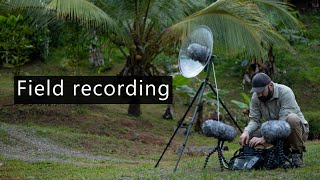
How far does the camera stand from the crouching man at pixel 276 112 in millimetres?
6280

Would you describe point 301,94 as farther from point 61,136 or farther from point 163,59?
point 61,136

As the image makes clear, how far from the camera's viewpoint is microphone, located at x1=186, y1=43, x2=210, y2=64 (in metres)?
6.61

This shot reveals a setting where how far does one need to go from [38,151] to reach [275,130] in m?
4.86

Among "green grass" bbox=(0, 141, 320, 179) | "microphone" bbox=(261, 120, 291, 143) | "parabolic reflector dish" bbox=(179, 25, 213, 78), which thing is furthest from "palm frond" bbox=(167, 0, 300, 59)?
"microphone" bbox=(261, 120, 291, 143)

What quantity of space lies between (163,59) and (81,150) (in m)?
10.9

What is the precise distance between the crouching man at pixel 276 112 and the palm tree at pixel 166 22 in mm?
4672

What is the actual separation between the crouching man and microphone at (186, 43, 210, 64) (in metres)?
0.64

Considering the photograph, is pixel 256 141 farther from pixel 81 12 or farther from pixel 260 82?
pixel 81 12

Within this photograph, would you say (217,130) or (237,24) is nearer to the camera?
(217,130)

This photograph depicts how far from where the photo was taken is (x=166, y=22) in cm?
1320

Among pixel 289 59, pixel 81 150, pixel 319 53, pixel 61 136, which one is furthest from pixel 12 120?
pixel 319 53

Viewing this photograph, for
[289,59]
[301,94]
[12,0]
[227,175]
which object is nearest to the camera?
[227,175]

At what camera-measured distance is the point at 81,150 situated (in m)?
10.2

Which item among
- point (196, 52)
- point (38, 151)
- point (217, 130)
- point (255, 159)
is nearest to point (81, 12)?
point (38, 151)
